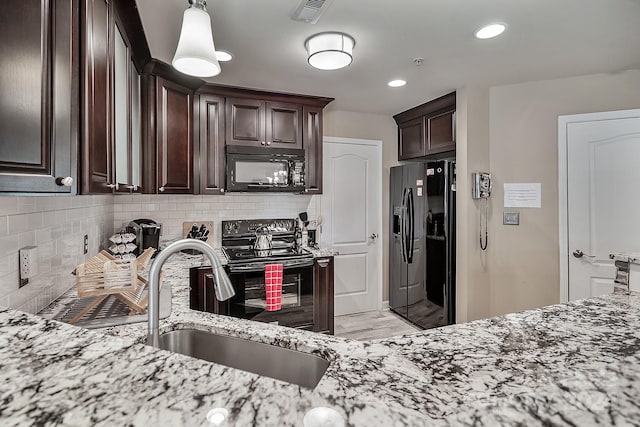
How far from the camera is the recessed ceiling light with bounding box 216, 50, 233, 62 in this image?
2372mm

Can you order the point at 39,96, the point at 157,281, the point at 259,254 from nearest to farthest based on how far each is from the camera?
the point at 39,96 → the point at 157,281 → the point at 259,254

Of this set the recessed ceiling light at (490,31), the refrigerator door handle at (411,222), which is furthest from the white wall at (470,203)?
the recessed ceiling light at (490,31)

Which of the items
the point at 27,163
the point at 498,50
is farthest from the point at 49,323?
the point at 498,50

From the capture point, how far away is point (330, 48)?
2.12 m

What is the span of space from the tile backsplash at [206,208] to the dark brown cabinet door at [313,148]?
0.33m

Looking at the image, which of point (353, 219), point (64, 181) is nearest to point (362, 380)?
point (64, 181)

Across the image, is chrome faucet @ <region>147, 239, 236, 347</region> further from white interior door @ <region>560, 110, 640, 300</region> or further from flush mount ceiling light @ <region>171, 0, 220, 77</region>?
white interior door @ <region>560, 110, 640, 300</region>

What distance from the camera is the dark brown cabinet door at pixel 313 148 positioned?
3352 millimetres

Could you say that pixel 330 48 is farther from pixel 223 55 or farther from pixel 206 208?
pixel 206 208

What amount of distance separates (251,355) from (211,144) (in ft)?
7.84

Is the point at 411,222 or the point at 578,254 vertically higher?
the point at 411,222

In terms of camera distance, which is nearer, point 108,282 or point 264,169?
point 108,282

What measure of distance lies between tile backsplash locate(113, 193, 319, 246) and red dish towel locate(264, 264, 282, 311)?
3.07 feet

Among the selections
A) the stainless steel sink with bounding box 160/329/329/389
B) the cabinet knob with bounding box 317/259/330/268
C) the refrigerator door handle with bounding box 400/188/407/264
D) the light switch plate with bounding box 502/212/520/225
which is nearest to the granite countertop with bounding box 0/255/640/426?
the stainless steel sink with bounding box 160/329/329/389
